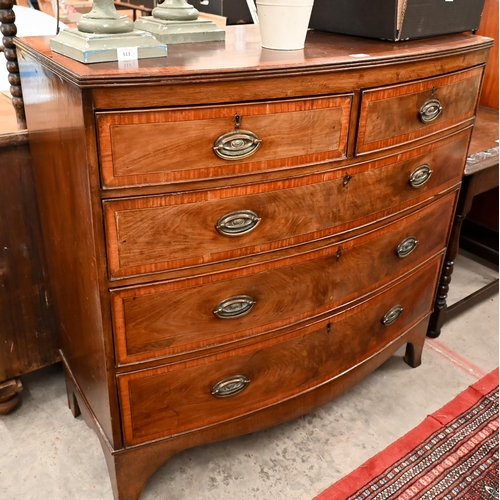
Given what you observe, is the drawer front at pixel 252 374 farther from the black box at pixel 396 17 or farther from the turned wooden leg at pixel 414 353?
the black box at pixel 396 17

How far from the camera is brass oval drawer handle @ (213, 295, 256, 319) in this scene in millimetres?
1253

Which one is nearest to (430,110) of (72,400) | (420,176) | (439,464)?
(420,176)

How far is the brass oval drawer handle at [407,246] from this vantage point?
1564 millimetres

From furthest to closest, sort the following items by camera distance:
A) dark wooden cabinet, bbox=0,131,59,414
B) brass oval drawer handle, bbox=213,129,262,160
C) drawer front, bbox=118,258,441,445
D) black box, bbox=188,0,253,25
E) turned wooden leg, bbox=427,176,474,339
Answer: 1. black box, bbox=188,0,253,25
2. turned wooden leg, bbox=427,176,474,339
3. dark wooden cabinet, bbox=0,131,59,414
4. drawer front, bbox=118,258,441,445
5. brass oval drawer handle, bbox=213,129,262,160

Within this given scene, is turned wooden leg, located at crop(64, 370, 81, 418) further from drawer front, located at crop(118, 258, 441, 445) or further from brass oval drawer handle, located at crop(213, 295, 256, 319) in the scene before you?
brass oval drawer handle, located at crop(213, 295, 256, 319)

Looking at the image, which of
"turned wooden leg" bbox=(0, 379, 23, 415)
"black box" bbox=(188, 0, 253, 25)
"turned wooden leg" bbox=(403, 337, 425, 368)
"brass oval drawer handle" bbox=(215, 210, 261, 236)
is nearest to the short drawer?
"brass oval drawer handle" bbox=(215, 210, 261, 236)

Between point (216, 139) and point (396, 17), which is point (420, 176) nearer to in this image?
point (396, 17)

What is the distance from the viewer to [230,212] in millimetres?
1153

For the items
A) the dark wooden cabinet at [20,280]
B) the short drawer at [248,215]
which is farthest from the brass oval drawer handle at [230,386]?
the dark wooden cabinet at [20,280]

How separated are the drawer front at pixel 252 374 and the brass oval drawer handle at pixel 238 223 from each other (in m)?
0.34

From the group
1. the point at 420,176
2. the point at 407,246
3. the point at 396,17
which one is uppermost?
the point at 396,17

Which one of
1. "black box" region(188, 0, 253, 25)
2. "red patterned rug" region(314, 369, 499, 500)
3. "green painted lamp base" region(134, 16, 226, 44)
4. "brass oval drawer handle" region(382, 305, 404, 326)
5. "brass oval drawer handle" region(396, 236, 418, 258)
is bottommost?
"red patterned rug" region(314, 369, 499, 500)

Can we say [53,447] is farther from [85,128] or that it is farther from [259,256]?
[85,128]

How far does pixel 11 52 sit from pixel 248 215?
726 millimetres
